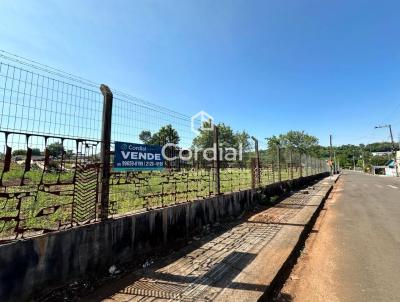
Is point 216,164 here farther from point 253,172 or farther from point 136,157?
point 253,172

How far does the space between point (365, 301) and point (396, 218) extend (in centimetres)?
682

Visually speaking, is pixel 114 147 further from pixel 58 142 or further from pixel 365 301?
pixel 365 301

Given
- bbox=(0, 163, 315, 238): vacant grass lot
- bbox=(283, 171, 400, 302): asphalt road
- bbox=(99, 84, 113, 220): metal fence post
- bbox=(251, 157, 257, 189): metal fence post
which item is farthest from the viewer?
bbox=(251, 157, 257, 189): metal fence post

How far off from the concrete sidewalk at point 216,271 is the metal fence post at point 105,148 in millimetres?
1201

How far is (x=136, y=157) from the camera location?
5371 mm

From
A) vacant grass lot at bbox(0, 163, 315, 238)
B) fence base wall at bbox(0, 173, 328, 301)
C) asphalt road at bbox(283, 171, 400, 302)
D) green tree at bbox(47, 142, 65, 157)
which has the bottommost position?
asphalt road at bbox(283, 171, 400, 302)

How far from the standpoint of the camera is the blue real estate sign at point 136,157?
4977mm

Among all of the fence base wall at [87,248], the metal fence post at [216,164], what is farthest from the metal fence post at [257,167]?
the fence base wall at [87,248]

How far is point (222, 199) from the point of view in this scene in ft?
27.3

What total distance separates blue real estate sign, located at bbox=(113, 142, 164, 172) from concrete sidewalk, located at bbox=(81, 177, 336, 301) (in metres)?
1.69

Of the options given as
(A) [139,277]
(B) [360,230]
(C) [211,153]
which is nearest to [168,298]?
(A) [139,277]

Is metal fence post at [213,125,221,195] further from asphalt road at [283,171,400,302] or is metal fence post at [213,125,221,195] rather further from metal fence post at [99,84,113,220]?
metal fence post at [99,84,113,220]

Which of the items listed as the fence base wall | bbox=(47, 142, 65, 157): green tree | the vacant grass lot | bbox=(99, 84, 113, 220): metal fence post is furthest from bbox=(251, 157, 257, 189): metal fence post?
bbox=(47, 142, 65, 157): green tree

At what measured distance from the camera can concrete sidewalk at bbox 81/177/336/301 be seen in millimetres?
3621
